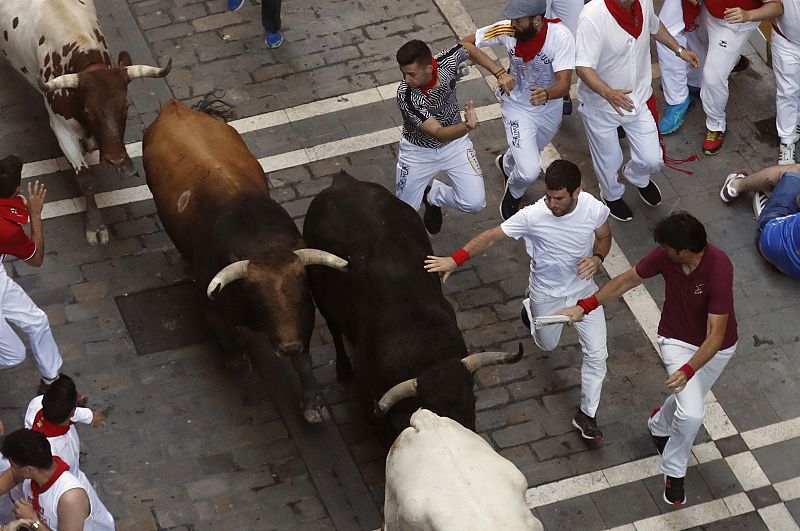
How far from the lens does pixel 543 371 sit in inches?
454

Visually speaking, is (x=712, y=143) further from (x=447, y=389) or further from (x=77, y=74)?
(x=77, y=74)

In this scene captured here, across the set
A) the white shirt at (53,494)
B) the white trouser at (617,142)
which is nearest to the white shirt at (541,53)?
the white trouser at (617,142)

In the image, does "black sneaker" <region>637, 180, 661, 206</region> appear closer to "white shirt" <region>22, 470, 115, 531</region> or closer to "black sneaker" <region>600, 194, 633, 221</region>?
"black sneaker" <region>600, 194, 633, 221</region>

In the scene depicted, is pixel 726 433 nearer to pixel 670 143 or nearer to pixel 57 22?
pixel 670 143

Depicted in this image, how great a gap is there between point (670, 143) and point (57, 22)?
635 cm

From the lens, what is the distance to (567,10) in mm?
13344

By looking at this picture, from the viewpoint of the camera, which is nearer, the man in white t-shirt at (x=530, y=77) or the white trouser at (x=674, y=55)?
the man in white t-shirt at (x=530, y=77)

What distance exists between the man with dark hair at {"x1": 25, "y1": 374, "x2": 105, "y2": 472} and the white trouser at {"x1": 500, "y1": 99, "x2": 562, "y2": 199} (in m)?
4.99

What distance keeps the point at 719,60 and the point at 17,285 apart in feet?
23.7

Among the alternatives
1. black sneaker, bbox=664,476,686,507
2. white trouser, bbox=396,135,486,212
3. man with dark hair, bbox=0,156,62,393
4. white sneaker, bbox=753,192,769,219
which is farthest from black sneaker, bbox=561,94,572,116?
man with dark hair, bbox=0,156,62,393

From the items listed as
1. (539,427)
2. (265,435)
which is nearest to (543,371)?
(539,427)

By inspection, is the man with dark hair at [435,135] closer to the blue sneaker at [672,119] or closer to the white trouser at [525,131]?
the white trouser at [525,131]

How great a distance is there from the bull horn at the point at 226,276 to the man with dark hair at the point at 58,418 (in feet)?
4.58

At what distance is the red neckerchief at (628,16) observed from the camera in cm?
1177
